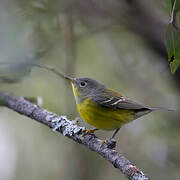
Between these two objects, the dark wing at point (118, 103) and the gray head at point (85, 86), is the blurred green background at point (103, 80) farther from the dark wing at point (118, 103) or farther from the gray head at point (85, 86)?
the dark wing at point (118, 103)

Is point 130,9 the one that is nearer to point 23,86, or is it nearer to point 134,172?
point 23,86

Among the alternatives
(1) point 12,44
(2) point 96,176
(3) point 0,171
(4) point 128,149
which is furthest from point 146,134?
(1) point 12,44

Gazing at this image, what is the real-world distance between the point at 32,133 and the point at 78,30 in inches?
68.5

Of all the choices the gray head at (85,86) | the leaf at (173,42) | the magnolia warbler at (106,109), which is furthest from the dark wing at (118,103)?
the leaf at (173,42)

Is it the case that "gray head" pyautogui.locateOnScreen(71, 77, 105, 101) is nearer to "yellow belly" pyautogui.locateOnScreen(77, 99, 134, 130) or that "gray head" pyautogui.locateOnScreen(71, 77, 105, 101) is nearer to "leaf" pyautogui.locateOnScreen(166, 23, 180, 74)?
"yellow belly" pyautogui.locateOnScreen(77, 99, 134, 130)

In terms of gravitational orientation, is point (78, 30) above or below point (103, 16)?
below

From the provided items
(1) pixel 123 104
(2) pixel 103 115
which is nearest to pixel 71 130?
(2) pixel 103 115

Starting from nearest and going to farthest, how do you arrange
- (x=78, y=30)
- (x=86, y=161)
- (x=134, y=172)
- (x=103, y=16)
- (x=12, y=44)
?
(x=134, y=172) < (x=12, y=44) < (x=86, y=161) < (x=103, y=16) < (x=78, y=30)

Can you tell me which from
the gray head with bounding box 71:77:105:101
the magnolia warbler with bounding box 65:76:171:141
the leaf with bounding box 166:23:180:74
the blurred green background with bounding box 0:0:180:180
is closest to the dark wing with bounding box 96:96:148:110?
the magnolia warbler with bounding box 65:76:171:141

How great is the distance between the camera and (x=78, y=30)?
531 centimetres

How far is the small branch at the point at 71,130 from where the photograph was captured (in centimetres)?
236

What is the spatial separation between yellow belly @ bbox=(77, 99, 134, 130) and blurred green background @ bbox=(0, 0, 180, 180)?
57 centimetres

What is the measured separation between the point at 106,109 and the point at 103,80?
1920 mm

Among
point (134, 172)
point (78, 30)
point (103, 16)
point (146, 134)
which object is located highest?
point (134, 172)
